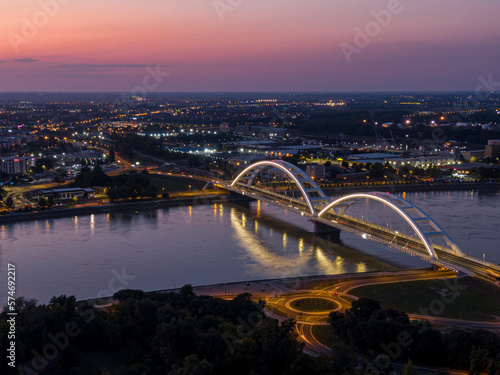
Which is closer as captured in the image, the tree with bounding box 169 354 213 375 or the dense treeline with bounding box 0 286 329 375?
the tree with bounding box 169 354 213 375

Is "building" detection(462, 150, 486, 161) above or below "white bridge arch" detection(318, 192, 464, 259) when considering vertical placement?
below

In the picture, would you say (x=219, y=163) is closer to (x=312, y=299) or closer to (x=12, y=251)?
(x=12, y=251)

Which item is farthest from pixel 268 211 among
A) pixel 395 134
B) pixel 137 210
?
pixel 395 134

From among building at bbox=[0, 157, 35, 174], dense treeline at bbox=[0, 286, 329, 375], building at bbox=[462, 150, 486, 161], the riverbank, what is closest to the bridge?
the riverbank

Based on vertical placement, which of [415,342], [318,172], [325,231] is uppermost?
[415,342]

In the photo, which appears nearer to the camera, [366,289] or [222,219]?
[366,289]

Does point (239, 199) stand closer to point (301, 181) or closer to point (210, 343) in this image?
point (301, 181)

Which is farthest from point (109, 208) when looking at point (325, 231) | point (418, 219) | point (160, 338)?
point (160, 338)

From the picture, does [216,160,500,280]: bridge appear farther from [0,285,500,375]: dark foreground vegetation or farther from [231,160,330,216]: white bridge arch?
[0,285,500,375]: dark foreground vegetation
